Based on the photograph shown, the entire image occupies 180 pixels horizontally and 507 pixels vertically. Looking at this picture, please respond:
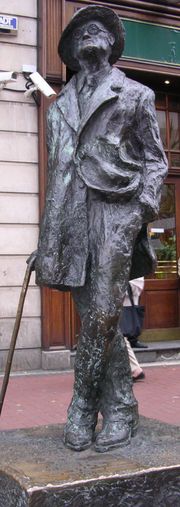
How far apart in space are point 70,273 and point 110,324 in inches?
13.5

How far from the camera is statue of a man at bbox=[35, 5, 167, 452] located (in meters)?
3.49

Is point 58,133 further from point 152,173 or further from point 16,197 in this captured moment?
point 16,197

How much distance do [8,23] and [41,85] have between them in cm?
111

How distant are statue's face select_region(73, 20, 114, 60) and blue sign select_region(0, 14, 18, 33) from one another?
631cm

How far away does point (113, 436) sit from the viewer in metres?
3.49

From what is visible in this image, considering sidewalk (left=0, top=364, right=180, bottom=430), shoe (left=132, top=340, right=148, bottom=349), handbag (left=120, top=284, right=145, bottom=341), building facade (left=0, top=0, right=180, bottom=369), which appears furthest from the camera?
shoe (left=132, top=340, right=148, bottom=349)

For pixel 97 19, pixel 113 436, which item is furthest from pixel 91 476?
pixel 97 19

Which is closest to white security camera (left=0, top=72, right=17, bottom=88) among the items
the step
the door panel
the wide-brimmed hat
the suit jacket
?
the door panel

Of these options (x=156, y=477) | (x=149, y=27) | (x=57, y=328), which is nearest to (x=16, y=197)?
(x=57, y=328)

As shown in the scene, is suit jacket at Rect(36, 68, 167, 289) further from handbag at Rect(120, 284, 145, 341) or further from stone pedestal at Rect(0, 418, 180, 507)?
handbag at Rect(120, 284, 145, 341)

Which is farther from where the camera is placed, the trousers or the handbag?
the handbag

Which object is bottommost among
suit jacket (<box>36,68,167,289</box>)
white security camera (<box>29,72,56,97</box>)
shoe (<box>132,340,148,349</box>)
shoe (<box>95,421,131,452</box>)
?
shoe (<box>132,340,148,349</box>)

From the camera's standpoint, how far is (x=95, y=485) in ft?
9.80

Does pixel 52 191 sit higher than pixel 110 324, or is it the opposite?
pixel 52 191
